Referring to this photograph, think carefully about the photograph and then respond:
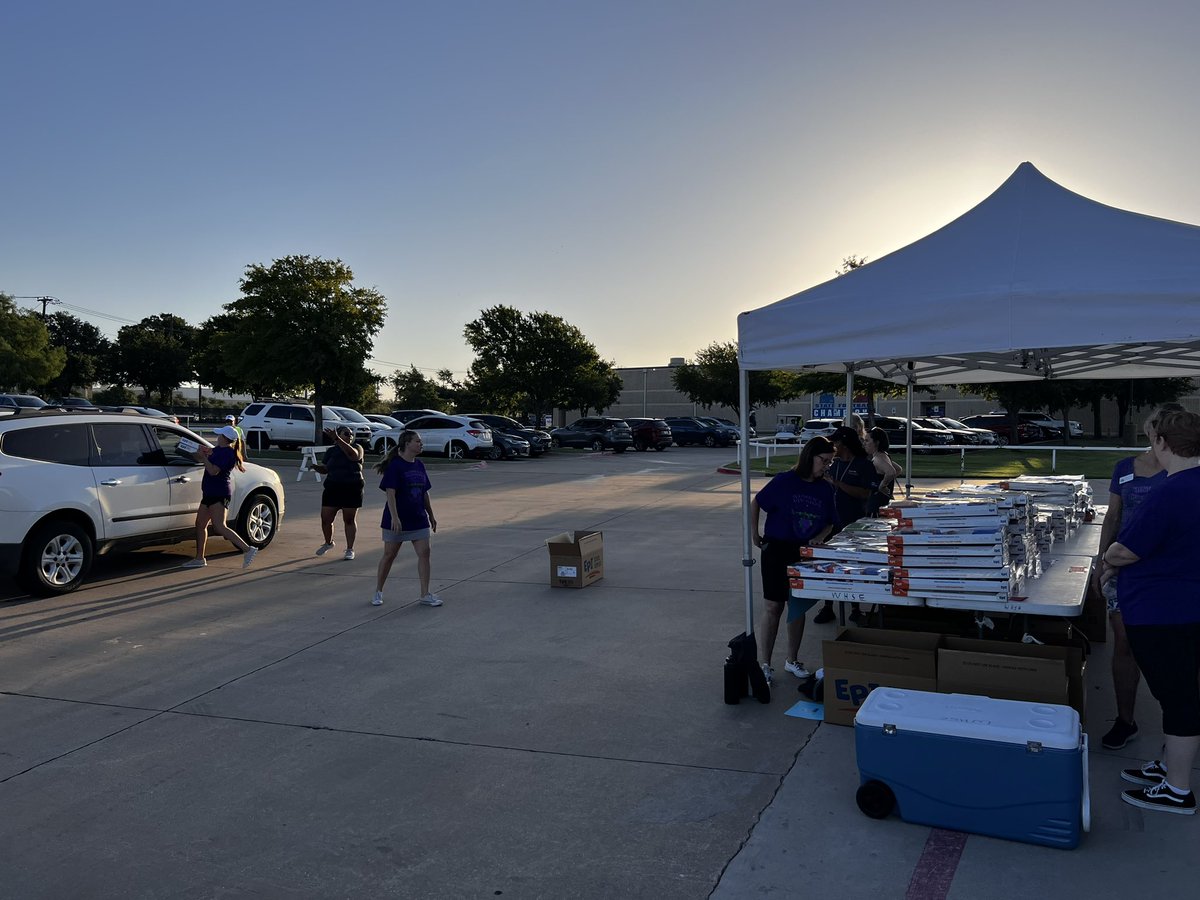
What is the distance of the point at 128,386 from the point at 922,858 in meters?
89.4

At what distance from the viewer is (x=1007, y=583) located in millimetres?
4422

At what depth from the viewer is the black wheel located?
3.73 metres

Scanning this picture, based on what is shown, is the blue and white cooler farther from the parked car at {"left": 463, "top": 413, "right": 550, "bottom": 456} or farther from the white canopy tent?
the parked car at {"left": 463, "top": 413, "right": 550, "bottom": 456}

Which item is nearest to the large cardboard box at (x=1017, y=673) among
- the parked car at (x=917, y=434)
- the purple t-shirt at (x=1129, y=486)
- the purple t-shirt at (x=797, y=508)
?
the purple t-shirt at (x=1129, y=486)

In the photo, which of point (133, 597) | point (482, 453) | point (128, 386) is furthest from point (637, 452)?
point (128, 386)

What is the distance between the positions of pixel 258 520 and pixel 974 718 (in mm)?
9184

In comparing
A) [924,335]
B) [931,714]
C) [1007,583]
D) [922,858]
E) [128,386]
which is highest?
[128,386]

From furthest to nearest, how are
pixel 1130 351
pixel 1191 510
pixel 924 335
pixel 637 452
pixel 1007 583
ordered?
pixel 637 452 < pixel 1130 351 < pixel 924 335 < pixel 1007 583 < pixel 1191 510

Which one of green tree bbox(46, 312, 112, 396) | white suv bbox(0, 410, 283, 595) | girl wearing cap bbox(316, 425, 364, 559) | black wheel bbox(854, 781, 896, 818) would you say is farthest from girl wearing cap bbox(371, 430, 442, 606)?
green tree bbox(46, 312, 112, 396)

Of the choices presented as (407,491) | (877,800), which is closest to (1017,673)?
(877,800)

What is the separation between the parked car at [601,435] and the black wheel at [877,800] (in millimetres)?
31864

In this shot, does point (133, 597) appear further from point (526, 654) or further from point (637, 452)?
point (637, 452)

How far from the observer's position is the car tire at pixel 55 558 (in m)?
7.94

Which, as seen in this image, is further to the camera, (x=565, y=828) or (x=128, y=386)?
(x=128, y=386)
